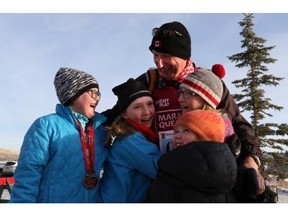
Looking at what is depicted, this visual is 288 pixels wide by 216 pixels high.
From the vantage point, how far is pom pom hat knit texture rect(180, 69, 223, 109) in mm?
2729

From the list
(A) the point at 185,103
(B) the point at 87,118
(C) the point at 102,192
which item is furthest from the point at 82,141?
(A) the point at 185,103

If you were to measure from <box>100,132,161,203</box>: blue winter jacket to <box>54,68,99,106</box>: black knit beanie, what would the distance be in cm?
59

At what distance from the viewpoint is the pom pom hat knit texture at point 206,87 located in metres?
2.73

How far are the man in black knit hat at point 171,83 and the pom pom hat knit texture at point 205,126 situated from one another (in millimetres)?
495

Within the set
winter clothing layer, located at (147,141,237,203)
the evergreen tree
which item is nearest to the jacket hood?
winter clothing layer, located at (147,141,237,203)

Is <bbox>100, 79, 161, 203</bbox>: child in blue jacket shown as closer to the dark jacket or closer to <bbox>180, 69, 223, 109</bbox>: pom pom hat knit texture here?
the dark jacket

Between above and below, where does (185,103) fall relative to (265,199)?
above

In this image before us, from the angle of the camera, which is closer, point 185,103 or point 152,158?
point 152,158

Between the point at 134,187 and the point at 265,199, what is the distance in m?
1.04

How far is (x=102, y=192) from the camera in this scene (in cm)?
281

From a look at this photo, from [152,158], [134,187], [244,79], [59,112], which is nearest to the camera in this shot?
[152,158]

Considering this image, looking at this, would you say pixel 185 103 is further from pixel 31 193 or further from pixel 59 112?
pixel 31 193

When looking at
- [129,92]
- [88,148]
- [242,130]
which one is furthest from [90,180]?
[242,130]

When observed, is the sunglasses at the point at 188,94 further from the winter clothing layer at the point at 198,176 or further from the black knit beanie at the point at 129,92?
the winter clothing layer at the point at 198,176
